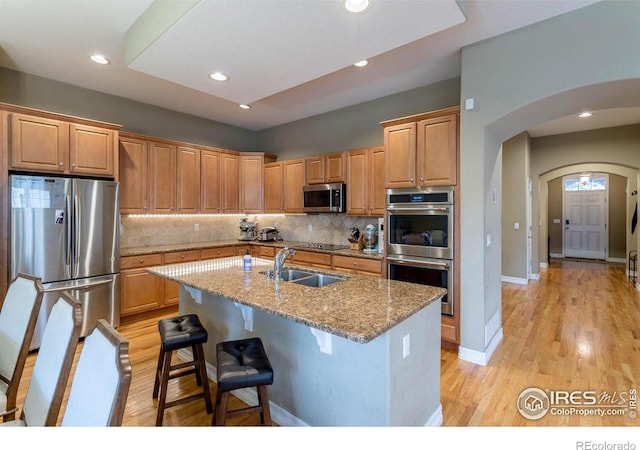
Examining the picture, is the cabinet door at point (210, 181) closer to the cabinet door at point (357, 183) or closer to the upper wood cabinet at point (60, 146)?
the upper wood cabinet at point (60, 146)

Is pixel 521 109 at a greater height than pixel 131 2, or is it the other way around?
pixel 131 2

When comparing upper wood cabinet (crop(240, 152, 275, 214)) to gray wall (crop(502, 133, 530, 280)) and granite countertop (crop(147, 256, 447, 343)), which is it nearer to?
granite countertop (crop(147, 256, 447, 343))

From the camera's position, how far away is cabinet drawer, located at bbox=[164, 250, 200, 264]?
14.0ft

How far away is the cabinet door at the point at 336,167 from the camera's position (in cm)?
441

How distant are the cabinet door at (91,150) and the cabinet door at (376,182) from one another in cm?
317

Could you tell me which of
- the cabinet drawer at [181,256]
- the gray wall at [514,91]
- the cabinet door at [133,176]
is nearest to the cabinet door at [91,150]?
the cabinet door at [133,176]

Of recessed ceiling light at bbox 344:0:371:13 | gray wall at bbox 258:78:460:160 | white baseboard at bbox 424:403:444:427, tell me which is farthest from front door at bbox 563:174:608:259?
recessed ceiling light at bbox 344:0:371:13

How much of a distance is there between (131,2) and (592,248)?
1168 centimetres

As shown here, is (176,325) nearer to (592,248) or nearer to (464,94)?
(464,94)

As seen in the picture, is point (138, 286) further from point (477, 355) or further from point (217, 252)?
point (477, 355)

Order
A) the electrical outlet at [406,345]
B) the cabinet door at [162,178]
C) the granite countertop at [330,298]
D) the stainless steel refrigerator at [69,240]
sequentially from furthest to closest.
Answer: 1. the cabinet door at [162,178]
2. the stainless steel refrigerator at [69,240]
3. the electrical outlet at [406,345]
4. the granite countertop at [330,298]

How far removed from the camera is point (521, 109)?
2723 mm

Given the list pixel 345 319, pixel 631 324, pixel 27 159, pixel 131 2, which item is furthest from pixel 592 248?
pixel 27 159

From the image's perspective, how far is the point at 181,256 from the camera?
4.39m
